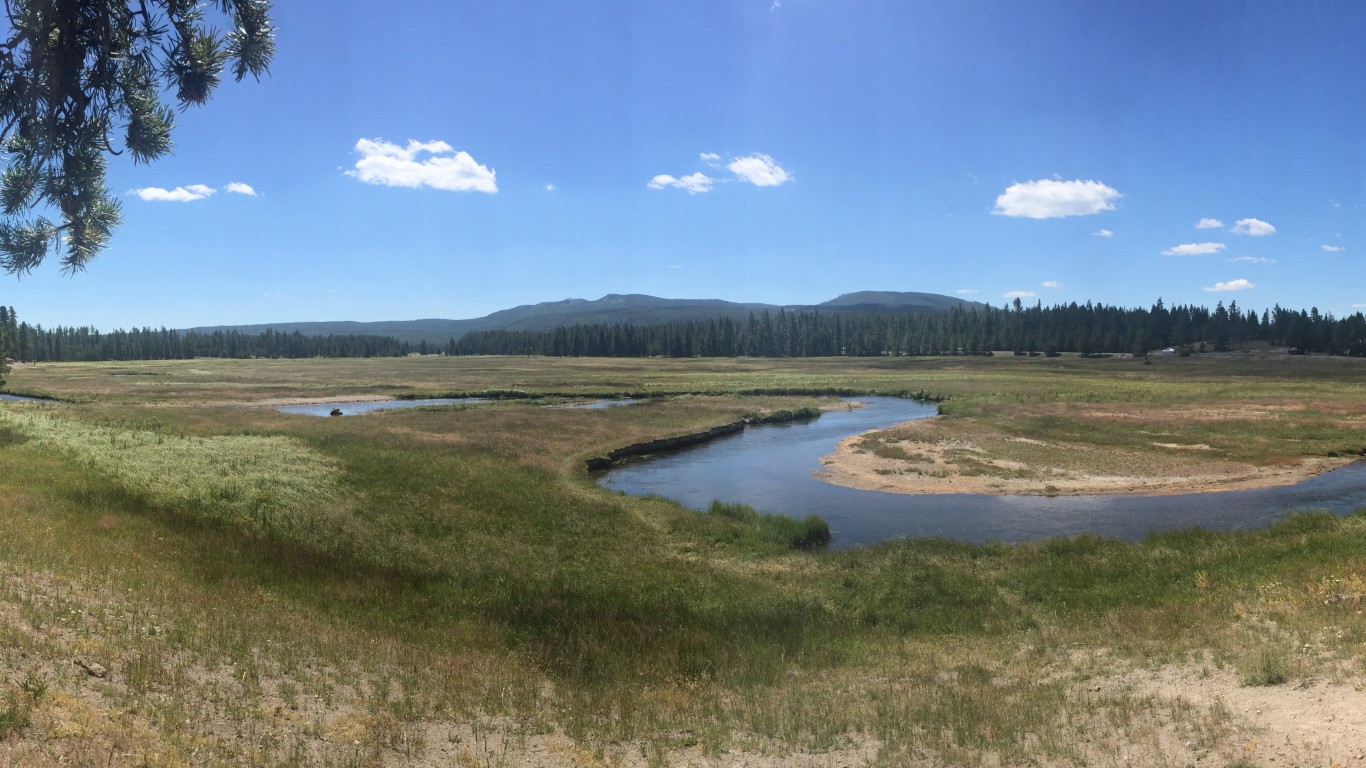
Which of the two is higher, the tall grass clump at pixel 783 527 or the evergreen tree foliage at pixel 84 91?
the evergreen tree foliage at pixel 84 91

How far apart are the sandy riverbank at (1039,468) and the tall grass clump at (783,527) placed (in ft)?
35.5

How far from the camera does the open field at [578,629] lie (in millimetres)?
10062

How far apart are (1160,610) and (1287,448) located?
45760 mm

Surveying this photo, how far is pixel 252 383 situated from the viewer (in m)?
113

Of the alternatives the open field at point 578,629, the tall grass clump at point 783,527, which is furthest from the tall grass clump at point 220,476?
the tall grass clump at point 783,527

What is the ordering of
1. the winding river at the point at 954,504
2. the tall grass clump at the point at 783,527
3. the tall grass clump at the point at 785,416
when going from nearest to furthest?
the tall grass clump at the point at 783,527, the winding river at the point at 954,504, the tall grass clump at the point at 785,416

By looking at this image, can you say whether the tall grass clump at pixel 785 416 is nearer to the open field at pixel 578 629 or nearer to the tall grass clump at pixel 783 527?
the open field at pixel 578 629

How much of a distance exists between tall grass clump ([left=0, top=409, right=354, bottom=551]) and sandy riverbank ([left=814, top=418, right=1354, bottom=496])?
28.3 metres

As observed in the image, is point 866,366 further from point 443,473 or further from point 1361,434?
point 443,473

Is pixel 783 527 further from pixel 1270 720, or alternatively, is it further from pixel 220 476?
pixel 220 476

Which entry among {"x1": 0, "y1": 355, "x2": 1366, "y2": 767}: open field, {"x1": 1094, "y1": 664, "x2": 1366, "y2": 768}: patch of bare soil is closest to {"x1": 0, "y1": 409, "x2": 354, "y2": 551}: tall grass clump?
{"x1": 0, "y1": 355, "x2": 1366, "y2": 767}: open field

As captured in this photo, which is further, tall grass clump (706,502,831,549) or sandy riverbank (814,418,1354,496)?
sandy riverbank (814,418,1354,496)

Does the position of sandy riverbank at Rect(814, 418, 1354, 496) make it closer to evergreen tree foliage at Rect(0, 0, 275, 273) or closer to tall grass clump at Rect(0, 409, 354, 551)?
tall grass clump at Rect(0, 409, 354, 551)

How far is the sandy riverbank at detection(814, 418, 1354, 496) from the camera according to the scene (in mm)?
40344
